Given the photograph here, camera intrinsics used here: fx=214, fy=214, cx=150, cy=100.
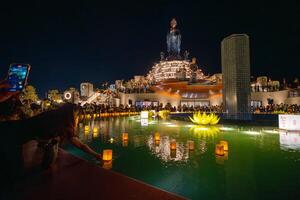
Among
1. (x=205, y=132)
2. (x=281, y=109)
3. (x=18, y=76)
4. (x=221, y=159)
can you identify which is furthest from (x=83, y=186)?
(x=281, y=109)

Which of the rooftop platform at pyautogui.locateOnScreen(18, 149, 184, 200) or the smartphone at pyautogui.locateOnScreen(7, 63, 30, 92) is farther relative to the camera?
the smartphone at pyautogui.locateOnScreen(7, 63, 30, 92)

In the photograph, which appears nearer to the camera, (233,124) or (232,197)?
(232,197)

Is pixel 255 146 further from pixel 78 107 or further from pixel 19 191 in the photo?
pixel 19 191

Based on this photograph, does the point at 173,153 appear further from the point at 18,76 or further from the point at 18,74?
the point at 18,74

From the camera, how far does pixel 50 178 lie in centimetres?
388

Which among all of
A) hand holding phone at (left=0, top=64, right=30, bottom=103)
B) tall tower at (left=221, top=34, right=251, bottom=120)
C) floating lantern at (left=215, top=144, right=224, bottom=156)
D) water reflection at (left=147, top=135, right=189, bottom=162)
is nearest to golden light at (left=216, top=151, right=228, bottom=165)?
floating lantern at (left=215, top=144, right=224, bottom=156)

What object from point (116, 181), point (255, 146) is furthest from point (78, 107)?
point (255, 146)

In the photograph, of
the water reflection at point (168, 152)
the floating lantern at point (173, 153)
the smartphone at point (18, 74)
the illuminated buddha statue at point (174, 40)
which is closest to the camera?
the water reflection at point (168, 152)

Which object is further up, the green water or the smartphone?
the smartphone

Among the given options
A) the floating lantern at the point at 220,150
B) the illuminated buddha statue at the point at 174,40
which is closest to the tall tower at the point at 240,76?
the floating lantern at the point at 220,150

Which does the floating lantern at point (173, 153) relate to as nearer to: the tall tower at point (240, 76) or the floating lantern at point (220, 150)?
the floating lantern at point (220, 150)

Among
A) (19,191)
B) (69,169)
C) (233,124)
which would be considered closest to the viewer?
(19,191)

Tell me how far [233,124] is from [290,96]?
26.2m

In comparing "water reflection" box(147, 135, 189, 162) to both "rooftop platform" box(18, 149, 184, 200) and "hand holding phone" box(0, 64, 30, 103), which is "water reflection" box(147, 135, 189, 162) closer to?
"rooftop platform" box(18, 149, 184, 200)
